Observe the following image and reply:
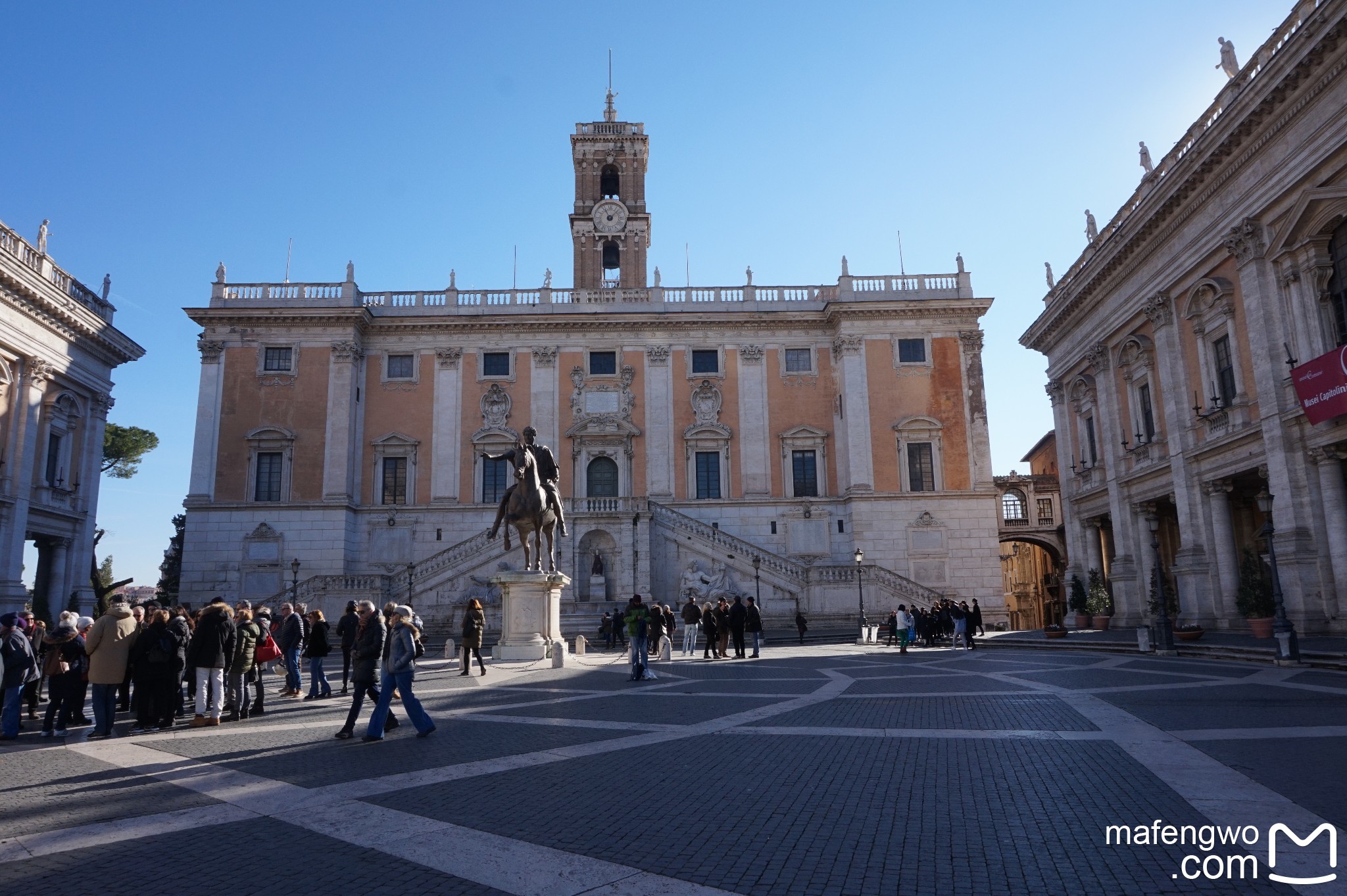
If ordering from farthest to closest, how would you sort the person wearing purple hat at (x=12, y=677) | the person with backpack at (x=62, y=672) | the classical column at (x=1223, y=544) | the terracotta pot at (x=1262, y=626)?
the classical column at (x=1223, y=544)
the terracotta pot at (x=1262, y=626)
the person with backpack at (x=62, y=672)
the person wearing purple hat at (x=12, y=677)

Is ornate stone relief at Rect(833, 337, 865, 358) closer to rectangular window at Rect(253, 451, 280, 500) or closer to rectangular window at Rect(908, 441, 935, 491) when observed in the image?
rectangular window at Rect(908, 441, 935, 491)

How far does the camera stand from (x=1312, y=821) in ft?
17.6

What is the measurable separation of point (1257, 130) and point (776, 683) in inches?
723

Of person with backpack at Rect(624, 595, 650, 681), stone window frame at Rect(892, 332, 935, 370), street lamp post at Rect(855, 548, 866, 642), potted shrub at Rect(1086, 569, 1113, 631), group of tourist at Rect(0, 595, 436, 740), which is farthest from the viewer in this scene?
stone window frame at Rect(892, 332, 935, 370)

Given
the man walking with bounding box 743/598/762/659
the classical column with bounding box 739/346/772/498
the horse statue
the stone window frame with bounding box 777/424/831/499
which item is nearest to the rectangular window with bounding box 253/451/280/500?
the classical column with bounding box 739/346/772/498

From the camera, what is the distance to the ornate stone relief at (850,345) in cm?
4006

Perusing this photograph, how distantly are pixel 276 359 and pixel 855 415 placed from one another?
1078 inches

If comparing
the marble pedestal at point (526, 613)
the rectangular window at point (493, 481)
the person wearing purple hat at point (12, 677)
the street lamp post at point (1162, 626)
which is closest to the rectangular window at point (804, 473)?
the rectangular window at point (493, 481)

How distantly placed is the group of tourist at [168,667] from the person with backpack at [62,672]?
0.04 feet

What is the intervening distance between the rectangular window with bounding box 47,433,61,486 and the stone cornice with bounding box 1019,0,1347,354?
38.7 m

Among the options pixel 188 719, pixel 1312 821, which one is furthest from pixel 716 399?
pixel 1312 821

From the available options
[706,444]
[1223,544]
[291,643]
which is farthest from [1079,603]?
[291,643]

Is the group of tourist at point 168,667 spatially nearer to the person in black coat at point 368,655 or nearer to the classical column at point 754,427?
the person in black coat at point 368,655

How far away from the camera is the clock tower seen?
52.0 meters
